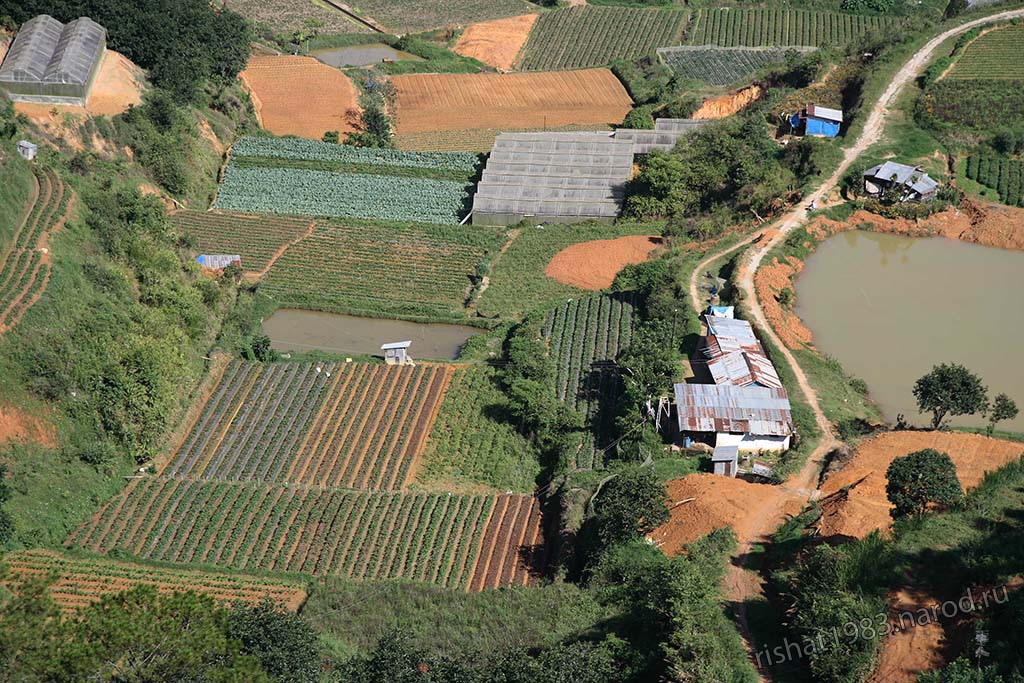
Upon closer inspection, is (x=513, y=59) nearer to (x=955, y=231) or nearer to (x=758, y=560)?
(x=955, y=231)

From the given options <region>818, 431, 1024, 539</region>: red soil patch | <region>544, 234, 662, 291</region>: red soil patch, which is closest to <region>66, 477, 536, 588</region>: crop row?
<region>818, 431, 1024, 539</region>: red soil patch

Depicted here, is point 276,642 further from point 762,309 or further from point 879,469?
point 762,309

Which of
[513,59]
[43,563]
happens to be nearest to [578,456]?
[43,563]

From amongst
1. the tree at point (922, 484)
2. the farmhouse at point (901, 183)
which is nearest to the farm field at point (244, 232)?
the farmhouse at point (901, 183)

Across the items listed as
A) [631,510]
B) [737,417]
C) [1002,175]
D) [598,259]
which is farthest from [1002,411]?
[1002,175]

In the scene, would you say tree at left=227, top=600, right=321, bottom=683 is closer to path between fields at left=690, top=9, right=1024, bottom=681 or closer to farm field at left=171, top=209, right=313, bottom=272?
path between fields at left=690, top=9, right=1024, bottom=681
